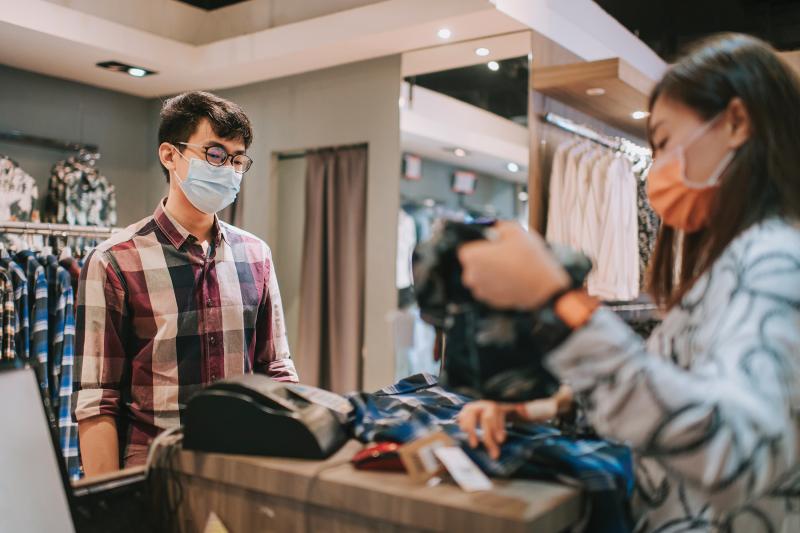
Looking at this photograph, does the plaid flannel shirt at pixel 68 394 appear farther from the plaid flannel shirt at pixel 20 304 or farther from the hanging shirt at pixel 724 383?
the hanging shirt at pixel 724 383

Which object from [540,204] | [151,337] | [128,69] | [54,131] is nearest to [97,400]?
[151,337]

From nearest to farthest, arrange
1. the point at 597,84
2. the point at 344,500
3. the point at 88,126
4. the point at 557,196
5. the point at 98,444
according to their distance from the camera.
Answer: the point at 344,500, the point at 98,444, the point at 597,84, the point at 557,196, the point at 88,126

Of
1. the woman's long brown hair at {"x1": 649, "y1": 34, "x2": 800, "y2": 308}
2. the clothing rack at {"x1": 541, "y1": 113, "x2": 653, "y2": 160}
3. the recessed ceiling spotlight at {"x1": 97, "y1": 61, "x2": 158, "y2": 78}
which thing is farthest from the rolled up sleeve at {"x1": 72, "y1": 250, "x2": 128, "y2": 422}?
the recessed ceiling spotlight at {"x1": 97, "y1": 61, "x2": 158, "y2": 78}

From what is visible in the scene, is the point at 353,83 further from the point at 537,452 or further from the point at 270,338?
the point at 537,452

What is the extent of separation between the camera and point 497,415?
0.96 m

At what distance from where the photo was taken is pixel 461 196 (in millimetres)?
4980

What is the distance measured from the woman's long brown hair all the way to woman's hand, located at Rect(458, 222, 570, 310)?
0.28m

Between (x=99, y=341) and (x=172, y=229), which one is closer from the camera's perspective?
(x=99, y=341)

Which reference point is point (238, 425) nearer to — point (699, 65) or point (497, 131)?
point (699, 65)

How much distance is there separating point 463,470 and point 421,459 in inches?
2.0

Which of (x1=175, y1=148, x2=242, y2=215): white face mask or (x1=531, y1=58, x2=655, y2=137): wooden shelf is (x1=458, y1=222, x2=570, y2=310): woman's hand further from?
(x1=531, y1=58, x2=655, y2=137): wooden shelf

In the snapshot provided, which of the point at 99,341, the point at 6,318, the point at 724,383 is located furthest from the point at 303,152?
the point at 724,383

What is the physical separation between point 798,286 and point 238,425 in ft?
2.30

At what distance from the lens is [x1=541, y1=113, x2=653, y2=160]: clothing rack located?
161 inches
